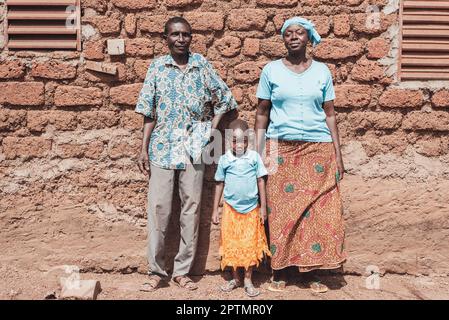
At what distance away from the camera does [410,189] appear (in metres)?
4.42

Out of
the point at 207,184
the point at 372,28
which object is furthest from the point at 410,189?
the point at 207,184

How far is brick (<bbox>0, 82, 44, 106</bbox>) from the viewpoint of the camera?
4336mm

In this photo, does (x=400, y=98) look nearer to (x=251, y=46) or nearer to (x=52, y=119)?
(x=251, y=46)

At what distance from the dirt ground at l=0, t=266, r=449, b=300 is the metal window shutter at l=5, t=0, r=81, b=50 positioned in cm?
172

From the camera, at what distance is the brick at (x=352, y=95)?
4328 millimetres

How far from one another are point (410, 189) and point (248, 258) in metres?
1.35

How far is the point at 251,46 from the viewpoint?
4305mm

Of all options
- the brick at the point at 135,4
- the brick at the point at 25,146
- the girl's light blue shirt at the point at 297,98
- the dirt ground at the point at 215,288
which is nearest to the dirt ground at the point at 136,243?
the dirt ground at the point at 215,288

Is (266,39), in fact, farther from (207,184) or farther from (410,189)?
(410,189)

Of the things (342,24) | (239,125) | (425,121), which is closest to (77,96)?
(239,125)

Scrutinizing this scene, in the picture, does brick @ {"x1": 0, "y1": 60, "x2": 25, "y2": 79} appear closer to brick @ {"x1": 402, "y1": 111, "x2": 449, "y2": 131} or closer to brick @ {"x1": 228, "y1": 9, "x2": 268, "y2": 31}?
brick @ {"x1": 228, "y1": 9, "x2": 268, "y2": 31}

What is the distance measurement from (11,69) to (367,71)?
2621 millimetres

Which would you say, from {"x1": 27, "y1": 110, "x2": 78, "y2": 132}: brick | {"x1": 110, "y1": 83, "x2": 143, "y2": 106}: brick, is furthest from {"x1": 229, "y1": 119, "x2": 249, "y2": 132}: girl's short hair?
{"x1": 27, "y1": 110, "x2": 78, "y2": 132}: brick

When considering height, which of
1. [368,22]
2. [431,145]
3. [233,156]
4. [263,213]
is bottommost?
[263,213]
